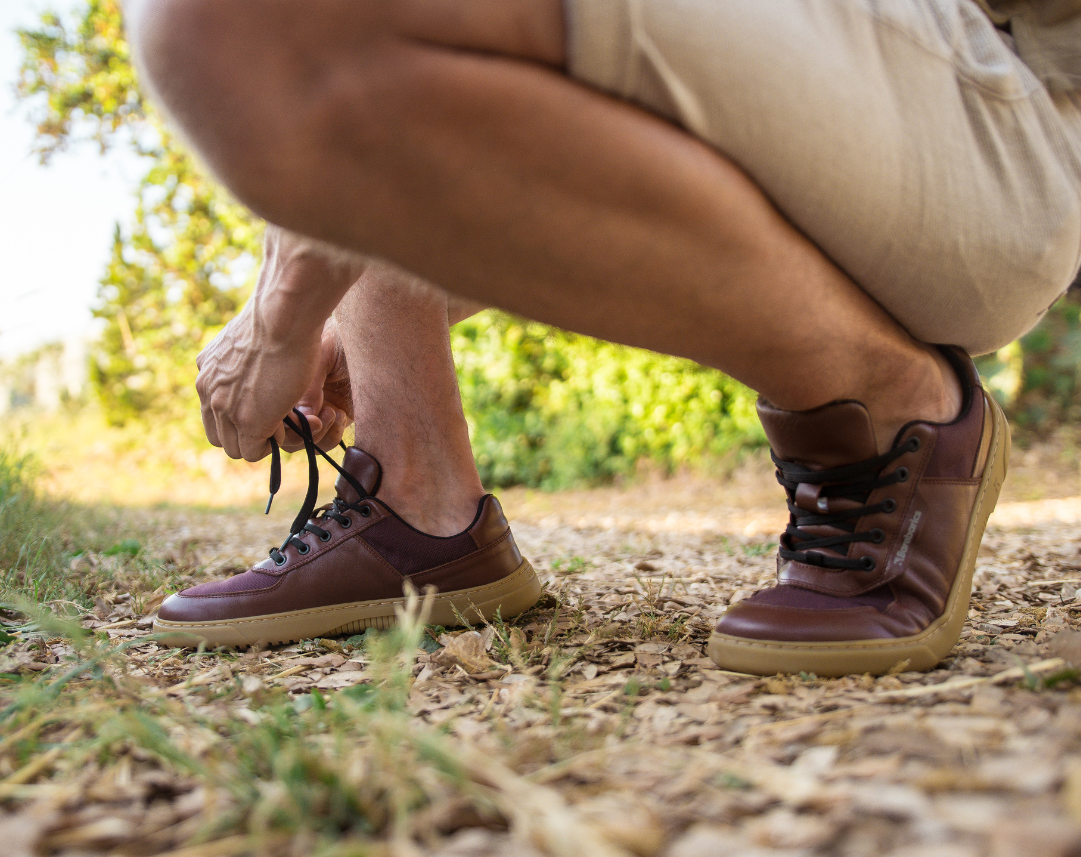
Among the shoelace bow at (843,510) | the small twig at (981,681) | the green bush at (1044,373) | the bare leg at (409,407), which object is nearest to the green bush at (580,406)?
the green bush at (1044,373)

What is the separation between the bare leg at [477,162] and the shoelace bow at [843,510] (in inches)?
12.7

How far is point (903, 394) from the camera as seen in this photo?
114 cm

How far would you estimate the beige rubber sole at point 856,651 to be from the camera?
1.06 meters

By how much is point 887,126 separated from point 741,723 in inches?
29.5

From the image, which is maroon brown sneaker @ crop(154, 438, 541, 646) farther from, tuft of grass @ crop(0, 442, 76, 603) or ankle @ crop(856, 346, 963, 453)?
ankle @ crop(856, 346, 963, 453)

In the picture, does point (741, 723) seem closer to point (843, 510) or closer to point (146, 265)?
point (843, 510)

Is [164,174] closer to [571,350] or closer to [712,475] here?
[571,350]

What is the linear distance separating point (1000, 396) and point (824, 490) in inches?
205

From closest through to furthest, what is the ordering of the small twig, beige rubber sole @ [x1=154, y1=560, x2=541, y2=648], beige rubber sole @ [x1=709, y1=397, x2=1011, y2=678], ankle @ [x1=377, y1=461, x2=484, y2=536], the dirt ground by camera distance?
the dirt ground < the small twig < beige rubber sole @ [x1=709, y1=397, x2=1011, y2=678] < beige rubber sole @ [x1=154, y1=560, x2=541, y2=648] < ankle @ [x1=377, y1=461, x2=484, y2=536]

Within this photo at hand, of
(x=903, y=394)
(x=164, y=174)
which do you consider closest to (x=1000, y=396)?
(x=903, y=394)

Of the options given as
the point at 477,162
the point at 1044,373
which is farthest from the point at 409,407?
the point at 1044,373

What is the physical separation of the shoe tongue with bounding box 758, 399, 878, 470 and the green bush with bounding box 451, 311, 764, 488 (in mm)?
4028

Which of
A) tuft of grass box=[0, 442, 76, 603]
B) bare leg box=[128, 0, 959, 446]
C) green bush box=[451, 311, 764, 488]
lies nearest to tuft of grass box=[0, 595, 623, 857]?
tuft of grass box=[0, 442, 76, 603]

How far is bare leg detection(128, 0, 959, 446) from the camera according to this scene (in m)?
0.77
